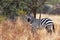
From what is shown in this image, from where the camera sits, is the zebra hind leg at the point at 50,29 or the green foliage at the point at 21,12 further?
the green foliage at the point at 21,12

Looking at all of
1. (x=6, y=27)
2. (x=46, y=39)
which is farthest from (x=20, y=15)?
(x=46, y=39)

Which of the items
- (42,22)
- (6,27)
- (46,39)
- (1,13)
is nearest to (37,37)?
(46,39)

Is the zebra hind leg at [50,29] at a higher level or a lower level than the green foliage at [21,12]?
lower

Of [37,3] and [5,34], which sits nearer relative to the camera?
[5,34]

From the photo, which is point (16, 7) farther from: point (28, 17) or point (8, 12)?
point (28, 17)

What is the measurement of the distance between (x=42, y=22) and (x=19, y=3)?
268 centimetres

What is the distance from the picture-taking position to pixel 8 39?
584 cm

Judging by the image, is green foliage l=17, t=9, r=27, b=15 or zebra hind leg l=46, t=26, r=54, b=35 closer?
zebra hind leg l=46, t=26, r=54, b=35

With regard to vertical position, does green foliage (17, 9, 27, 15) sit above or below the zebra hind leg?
above

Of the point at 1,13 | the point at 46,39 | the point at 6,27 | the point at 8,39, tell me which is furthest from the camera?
the point at 1,13

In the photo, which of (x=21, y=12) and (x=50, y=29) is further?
(x=21, y=12)

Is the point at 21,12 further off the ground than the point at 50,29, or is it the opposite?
the point at 21,12

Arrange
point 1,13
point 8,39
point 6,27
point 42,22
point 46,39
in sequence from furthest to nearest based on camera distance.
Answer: point 1,13
point 42,22
point 6,27
point 46,39
point 8,39

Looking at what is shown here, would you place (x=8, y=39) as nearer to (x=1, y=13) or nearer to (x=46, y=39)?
(x=46, y=39)
